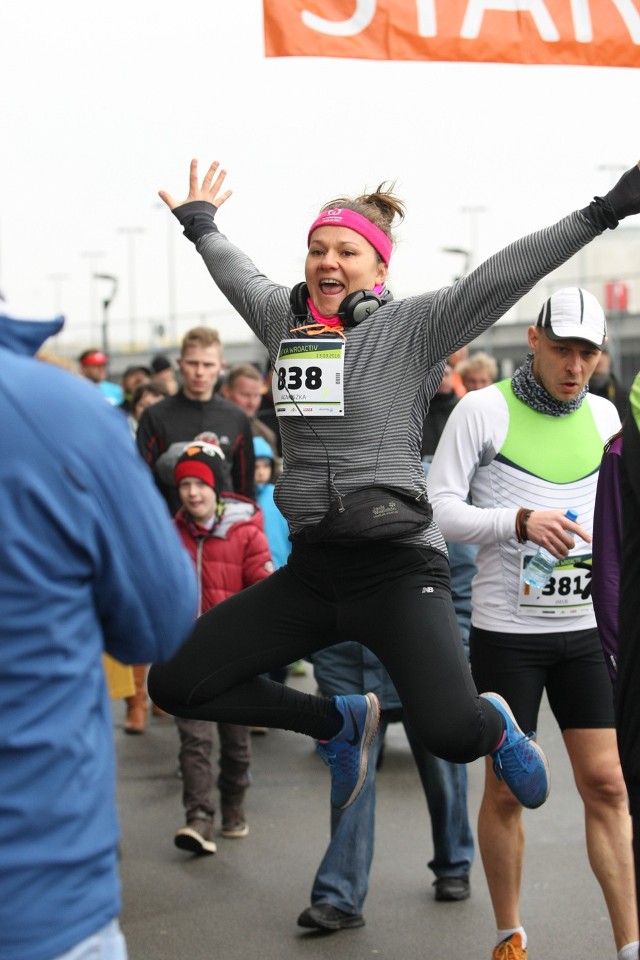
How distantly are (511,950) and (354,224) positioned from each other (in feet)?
8.46

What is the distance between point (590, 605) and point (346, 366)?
126 centimetres

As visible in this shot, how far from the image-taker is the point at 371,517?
425 centimetres

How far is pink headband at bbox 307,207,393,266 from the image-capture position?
181 inches

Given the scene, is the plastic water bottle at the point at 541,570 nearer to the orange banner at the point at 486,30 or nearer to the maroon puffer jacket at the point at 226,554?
the orange banner at the point at 486,30

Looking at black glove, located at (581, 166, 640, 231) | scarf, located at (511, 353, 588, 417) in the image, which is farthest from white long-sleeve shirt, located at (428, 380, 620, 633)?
black glove, located at (581, 166, 640, 231)

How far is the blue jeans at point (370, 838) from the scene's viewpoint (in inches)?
218

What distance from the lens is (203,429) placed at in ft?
29.5

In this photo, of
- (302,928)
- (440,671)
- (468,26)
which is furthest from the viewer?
(468,26)

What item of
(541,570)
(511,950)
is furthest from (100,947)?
(511,950)

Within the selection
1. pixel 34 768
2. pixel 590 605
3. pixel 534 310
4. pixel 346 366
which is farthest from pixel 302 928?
pixel 534 310

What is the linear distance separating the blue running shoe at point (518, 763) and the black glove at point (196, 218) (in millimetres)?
1905

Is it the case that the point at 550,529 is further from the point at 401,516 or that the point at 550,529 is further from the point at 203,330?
the point at 203,330

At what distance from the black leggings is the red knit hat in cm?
250

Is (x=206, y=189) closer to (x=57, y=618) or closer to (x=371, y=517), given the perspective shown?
(x=371, y=517)
